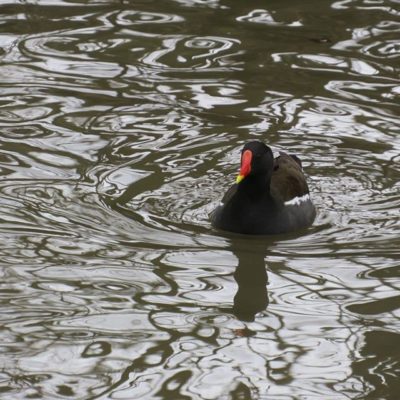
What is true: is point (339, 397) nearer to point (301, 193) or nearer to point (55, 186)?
point (301, 193)

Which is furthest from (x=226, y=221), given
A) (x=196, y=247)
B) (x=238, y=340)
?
(x=238, y=340)

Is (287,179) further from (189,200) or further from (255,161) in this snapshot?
(189,200)

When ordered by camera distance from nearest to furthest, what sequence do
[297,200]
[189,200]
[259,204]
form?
1. [259,204]
2. [297,200]
3. [189,200]

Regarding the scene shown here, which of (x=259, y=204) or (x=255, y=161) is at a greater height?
(x=255, y=161)

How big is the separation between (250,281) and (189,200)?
1.46 metres

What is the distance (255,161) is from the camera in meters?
8.29

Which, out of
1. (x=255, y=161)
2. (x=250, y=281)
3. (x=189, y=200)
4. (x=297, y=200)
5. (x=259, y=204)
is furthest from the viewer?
(x=189, y=200)

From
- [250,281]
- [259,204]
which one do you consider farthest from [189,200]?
[250,281]

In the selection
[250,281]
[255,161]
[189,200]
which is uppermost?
[255,161]

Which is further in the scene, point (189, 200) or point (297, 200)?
point (189, 200)

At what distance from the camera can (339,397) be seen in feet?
19.3

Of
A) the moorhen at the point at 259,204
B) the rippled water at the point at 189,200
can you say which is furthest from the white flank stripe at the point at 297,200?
the rippled water at the point at 189,200

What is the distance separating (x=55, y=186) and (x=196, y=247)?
1.40 meters

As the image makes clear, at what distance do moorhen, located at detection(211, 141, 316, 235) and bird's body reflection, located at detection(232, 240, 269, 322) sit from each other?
18 cm
